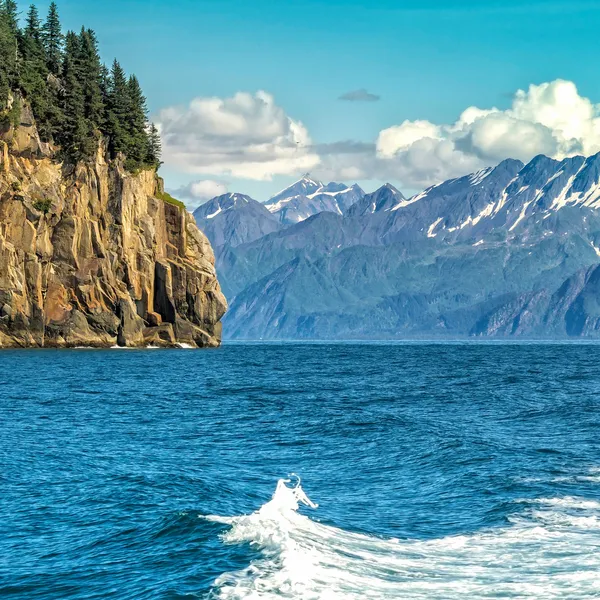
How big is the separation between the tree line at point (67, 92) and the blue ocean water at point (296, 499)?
96110 millimetres

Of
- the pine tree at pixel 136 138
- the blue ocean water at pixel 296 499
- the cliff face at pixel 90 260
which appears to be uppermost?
the pine tree at pixel 136 138

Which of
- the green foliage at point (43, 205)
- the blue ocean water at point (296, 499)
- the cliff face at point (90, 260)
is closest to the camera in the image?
the blue ocean water at point (296, 499)

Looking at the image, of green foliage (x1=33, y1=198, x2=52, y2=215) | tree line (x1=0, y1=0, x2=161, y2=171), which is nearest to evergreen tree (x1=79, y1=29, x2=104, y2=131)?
tree line (x1=0, y1=0, x2=161, y2=171)

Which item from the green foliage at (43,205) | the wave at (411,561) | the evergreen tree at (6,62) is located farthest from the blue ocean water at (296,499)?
the evergreen tree at (6,62)

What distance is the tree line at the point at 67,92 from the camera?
165125 millimetres

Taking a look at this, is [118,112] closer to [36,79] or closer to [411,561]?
[36,79]

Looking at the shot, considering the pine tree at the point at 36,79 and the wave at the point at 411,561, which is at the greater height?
the pine tree at the point at 36,79

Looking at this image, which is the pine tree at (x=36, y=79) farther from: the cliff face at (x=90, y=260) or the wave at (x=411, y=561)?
the wave at (x=411, y=561)

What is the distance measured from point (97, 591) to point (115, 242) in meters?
147

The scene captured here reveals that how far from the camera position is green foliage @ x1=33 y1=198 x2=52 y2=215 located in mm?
154625

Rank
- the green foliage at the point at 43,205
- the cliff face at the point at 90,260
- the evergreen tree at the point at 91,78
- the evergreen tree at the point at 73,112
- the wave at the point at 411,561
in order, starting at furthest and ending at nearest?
the evergreen tree at the point at 91,78
the evergreen tree at the point at 73,112
the green foliage at the point at 43,205
the cliff face at the point at 90,260
the wave at the point at 411,561

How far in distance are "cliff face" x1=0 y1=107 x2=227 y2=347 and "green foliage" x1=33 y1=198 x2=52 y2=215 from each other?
0.59 feet

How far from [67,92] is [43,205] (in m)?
34.6

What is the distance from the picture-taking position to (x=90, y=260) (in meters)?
163
